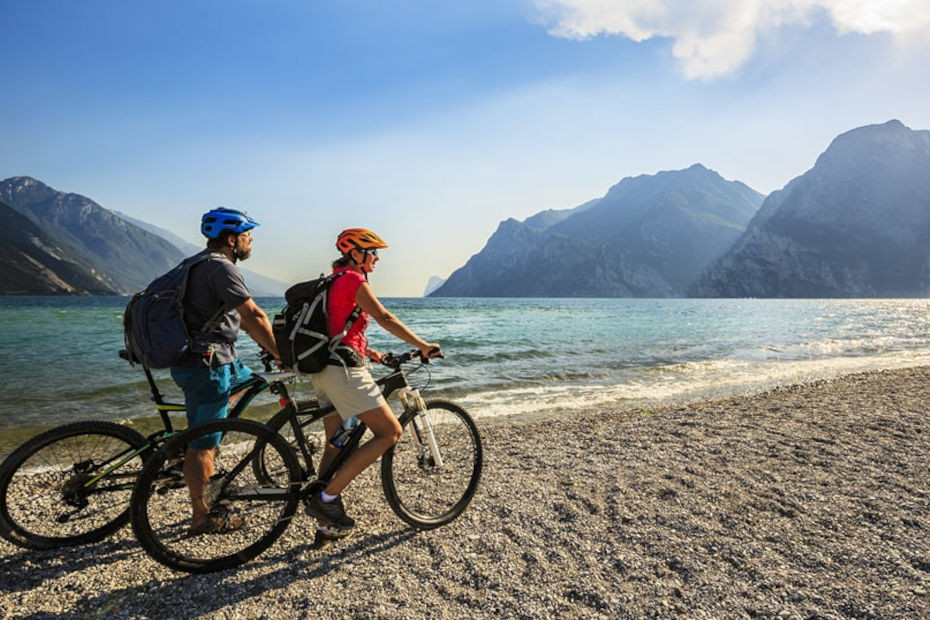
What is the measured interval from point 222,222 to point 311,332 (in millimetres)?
1251

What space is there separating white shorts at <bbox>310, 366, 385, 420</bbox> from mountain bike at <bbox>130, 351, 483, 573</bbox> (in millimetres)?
318

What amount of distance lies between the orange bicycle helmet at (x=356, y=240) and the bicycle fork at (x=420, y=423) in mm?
1598

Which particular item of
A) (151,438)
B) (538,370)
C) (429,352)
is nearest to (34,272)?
(538,370)

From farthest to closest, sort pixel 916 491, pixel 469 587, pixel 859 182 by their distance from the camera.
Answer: pixel 859 182
pixel 916 491
pixel 469 587

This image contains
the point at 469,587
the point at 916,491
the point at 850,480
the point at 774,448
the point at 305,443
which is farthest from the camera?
the point at 774,448

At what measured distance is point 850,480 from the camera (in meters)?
6.22

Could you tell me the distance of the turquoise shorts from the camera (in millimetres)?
4039

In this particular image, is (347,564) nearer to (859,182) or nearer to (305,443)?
(305,443)

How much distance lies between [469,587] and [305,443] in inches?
86.6

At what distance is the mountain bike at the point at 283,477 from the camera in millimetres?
4020

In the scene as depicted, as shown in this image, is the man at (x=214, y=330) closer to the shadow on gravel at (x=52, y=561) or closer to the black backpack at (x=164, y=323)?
the black backpack at (x=164, y=323)

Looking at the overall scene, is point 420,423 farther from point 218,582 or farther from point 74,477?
point 74,477

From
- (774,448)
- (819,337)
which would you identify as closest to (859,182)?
(819,337)

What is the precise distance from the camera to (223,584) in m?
3.97
